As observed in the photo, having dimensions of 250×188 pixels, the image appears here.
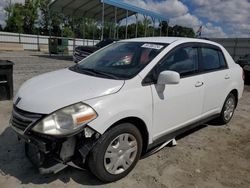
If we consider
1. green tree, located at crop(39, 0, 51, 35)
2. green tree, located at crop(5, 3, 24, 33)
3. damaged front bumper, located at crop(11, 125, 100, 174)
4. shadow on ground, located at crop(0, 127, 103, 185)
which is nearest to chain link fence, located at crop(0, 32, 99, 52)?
green tree, located at crop(5, 3, 24, 33)

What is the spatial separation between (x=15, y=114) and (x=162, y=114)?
1.79m

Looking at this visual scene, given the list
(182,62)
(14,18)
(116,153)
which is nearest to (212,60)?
(182,62)

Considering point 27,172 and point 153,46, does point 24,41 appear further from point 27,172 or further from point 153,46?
point 27,172

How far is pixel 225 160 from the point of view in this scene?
3648 mm

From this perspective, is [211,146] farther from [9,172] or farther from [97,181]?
[9,172]

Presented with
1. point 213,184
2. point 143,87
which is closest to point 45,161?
point 143,87

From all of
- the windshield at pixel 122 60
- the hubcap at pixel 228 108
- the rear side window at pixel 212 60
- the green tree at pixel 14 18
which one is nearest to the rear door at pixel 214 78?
the rear side window at pixel 212 60

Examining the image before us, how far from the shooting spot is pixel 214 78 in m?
4.27

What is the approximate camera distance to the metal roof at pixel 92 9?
69.6ft

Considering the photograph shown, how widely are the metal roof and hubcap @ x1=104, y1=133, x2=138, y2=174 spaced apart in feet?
57.8

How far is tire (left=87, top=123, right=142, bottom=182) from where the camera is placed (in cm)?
266

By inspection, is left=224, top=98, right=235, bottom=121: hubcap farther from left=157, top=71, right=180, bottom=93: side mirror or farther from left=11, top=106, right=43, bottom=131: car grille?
left=11, top=106, right=43, bottom=131: car grille

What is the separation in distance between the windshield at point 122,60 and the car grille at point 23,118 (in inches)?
39.4

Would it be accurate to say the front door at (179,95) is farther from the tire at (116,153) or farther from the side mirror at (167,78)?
the tire at (116,153)
